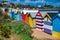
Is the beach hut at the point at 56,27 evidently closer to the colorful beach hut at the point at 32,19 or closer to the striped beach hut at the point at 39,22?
the striped beach hut at the point at 39,22

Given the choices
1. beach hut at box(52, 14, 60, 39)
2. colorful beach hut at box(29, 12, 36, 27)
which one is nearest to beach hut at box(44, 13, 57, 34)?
beach hut at box(52, 14, 60, 39)

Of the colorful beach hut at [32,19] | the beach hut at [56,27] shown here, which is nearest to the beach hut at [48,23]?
the beach hut at [56,27]

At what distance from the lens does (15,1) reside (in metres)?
37.5

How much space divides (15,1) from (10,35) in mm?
26234

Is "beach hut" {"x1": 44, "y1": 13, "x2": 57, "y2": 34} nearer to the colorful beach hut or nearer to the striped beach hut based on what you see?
the striped beach hut

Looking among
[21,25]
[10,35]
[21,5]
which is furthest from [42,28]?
[21,5]

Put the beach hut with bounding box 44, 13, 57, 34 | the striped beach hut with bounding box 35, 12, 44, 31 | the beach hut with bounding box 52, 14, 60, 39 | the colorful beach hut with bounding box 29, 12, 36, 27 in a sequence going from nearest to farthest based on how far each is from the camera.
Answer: the beach hut with bounding box 52, 14, 60, 39 < the beach hut with bounding box 44, 13, 57, 34 < the striped beach hut with bounding box 35, 12, 44, 31 < the colorful beach hut with bounding box 29, 12, 36, 27

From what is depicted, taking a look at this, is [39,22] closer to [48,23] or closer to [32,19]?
[32,19]

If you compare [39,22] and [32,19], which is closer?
[39,22]

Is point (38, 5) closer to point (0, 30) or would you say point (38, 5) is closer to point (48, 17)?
point (48, 17)

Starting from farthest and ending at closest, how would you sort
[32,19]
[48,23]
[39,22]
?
1. [32,19]
2. [39,22]
3. [48,23]

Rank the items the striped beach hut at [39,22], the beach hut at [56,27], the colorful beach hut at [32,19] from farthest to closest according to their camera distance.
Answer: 1. the colorful beach hut at [32,19]
2. the striped beach hut at [39,22]
3. the beach hut at [56,27]

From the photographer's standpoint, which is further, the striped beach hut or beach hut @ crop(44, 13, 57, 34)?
the striped beach hut

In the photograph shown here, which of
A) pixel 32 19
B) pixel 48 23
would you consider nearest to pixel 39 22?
pixel 32 19
